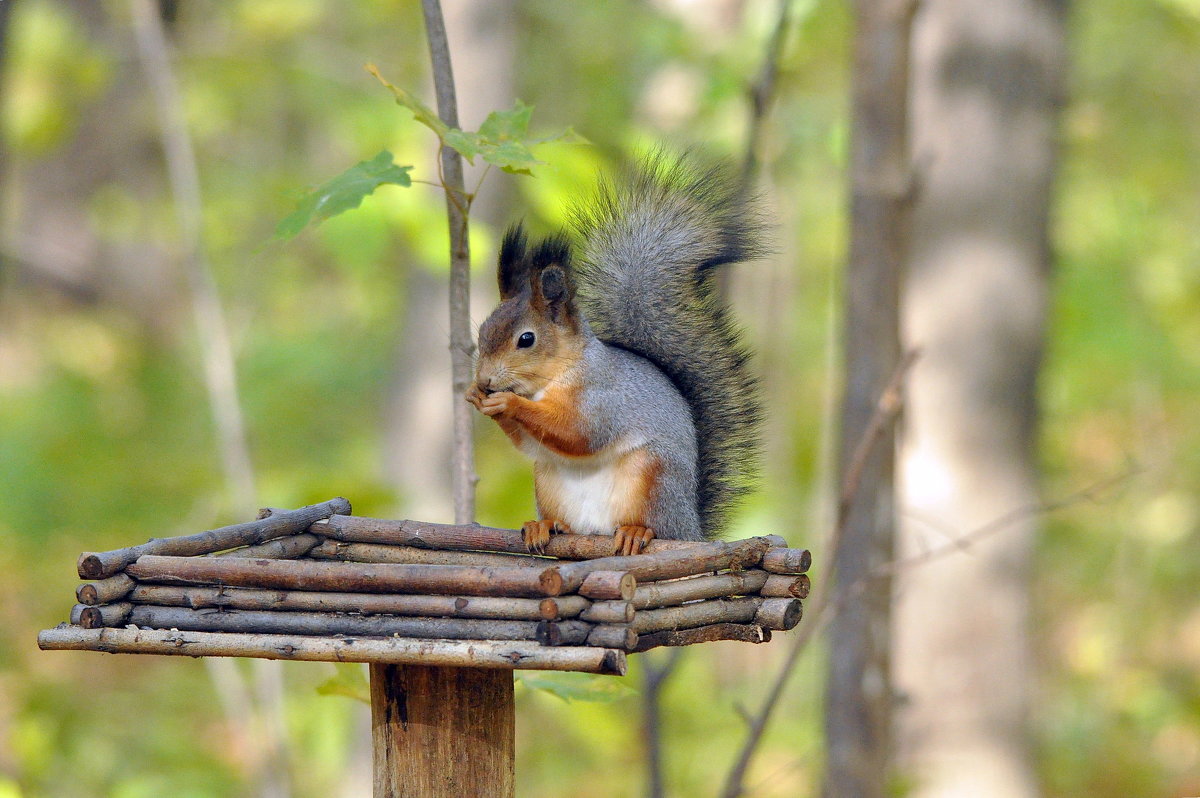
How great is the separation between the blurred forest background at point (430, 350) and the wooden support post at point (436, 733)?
1.55 meters

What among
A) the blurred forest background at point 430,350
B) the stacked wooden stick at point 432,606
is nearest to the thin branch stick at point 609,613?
the stacked wooden stick at point 432,606

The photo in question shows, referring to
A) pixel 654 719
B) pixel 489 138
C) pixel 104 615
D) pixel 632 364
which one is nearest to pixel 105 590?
pixel 104 615

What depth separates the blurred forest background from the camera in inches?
177

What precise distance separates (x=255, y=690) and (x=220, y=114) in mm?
3841

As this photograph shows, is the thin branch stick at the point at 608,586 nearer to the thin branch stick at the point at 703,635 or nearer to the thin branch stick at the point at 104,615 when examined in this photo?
the thin branch stick at the point at 703,635

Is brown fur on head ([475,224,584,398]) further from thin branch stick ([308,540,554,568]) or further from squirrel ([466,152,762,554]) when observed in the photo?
thin branch stick ([308,540,554,568])

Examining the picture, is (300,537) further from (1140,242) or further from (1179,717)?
(1140,242)

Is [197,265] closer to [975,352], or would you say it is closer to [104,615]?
[104,615]

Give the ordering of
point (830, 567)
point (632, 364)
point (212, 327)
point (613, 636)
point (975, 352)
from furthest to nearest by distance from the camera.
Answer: point (975, 352) → point (212, 327) → point (830, 567) → point (632, 364) → point (613, 636)

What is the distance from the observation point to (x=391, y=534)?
1694mm

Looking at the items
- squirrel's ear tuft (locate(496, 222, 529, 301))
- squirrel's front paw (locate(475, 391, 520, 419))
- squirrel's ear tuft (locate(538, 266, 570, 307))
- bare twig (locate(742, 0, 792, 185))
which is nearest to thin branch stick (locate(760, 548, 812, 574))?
squirrel's front paw (locate(475, 391, 520, 419))

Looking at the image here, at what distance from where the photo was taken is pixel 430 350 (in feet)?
Answer: 16.4

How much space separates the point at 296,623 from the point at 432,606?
0.17m

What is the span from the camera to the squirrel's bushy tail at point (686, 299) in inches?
83.0
